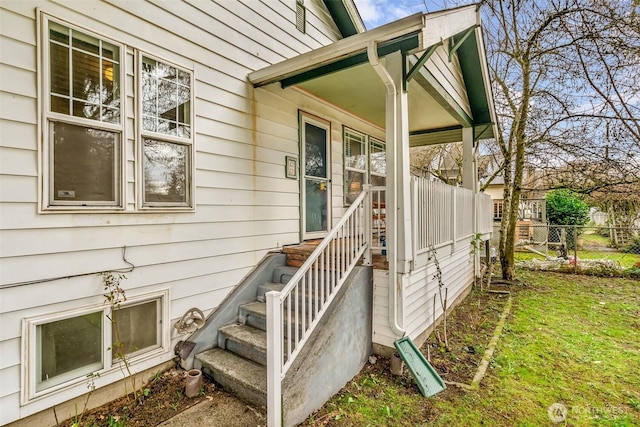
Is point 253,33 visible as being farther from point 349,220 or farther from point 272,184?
point 349,220

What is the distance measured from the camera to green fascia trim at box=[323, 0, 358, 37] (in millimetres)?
5461

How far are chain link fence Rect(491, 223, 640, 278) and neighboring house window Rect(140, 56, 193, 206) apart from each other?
1056 centimetres

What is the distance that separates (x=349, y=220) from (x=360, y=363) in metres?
1.69

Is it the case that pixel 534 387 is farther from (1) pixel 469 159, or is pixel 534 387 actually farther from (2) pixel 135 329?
(1) pixel 469 159

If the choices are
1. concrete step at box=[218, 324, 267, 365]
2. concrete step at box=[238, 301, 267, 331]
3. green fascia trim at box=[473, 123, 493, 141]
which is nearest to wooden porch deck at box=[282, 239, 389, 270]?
concrete step at box=[238, 301, 267, 331]

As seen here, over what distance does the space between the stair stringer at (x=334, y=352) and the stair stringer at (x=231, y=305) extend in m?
1.23

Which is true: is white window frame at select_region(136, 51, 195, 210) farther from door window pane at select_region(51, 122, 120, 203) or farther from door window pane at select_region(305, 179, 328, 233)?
door window pane at select_region(305, 179, 328, 233)

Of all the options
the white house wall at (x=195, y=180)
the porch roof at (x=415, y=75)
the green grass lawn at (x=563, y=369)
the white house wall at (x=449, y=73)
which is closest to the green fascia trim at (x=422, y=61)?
the porch roof at (x=415, y=75)

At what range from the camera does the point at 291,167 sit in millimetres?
4758

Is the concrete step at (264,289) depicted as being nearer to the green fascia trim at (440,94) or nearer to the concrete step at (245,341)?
the concrete step at (245,341)

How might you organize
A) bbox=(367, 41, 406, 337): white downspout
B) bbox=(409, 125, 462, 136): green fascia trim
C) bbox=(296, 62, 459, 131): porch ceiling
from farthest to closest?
bbox=(409, 125, 462, 136): green fascia trim
bbox=(296, 62, 459, 131): porch ceiling
bbox=(367, 41, 406, 337): white downspout

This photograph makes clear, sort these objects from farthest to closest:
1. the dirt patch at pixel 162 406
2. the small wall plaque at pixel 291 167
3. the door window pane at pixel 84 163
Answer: the small wall plaque at pixel 291 167 < the dirt patch at pixel 162 406 < the door window pane at pixel 84 163

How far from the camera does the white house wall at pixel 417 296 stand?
146 inches

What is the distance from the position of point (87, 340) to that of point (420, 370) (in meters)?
3.32
